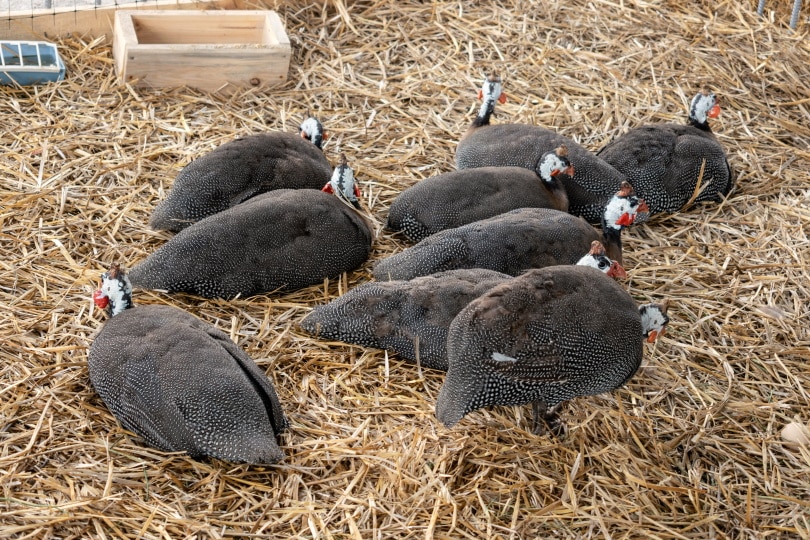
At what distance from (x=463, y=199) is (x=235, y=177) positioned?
3.45ft

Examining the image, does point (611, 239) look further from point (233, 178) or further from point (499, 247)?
point (233, 178)

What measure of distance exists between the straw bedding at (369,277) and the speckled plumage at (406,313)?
0.08m

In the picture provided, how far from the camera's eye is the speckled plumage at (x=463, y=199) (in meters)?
4.59

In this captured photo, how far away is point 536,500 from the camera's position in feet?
11.2

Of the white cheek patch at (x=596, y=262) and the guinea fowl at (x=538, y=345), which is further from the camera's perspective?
the white cheek patch at (x=596, y=262)

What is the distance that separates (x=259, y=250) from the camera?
166 inches

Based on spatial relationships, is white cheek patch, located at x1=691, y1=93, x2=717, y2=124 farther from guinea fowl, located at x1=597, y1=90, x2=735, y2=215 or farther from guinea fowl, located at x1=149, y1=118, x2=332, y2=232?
guinea fowl, located at x1=149, y1=118, x2=332, y2=232

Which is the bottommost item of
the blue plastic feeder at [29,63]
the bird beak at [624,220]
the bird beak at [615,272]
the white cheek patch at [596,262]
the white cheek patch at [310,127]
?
the blue plastic feeder at [29,63]

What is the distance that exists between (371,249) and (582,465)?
1615mm

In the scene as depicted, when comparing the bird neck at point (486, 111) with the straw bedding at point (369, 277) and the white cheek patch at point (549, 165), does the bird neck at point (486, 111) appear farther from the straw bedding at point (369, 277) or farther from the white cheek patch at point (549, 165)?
the white cheek patch at point (549, 165)

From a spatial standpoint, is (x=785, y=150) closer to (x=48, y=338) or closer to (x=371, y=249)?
(x=371, y=249)

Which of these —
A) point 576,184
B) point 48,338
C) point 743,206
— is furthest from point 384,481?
point 743,206

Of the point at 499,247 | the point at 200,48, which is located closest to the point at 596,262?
the point at 499,247

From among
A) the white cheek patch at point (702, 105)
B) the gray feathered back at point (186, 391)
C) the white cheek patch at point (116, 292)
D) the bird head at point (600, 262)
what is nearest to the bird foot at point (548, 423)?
the bird head at point (600, 262)
